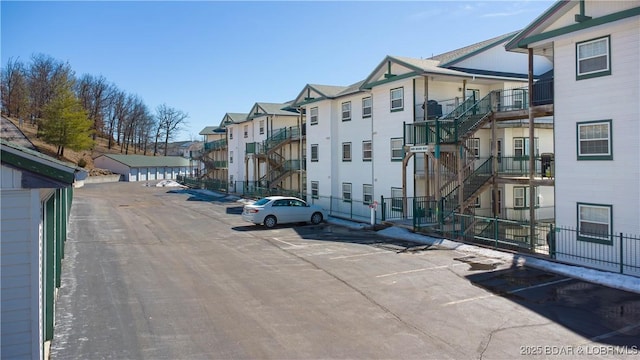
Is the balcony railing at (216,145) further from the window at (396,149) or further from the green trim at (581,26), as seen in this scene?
the green trim at (581,26)

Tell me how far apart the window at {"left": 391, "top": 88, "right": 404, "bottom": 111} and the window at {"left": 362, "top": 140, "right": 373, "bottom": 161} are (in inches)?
A: 140

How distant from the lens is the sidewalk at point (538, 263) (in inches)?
516

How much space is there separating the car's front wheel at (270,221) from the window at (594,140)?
1460 cm

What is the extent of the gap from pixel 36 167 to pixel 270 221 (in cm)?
1936

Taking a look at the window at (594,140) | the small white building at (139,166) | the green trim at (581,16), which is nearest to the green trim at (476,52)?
the green trim at (581,16)

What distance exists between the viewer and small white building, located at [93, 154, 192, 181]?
3482 inches

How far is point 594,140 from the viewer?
16594mm

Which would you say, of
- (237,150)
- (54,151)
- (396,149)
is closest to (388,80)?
(396,149)

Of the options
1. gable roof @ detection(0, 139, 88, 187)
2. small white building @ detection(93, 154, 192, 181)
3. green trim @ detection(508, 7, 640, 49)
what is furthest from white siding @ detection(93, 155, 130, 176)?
gable roof @ detection(0, 139, 88, 187)

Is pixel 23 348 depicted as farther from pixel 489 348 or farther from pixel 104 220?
pixel 104 220

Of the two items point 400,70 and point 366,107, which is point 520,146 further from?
point 366,107

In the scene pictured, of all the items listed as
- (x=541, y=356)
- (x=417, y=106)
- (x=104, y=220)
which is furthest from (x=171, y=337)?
(x=104, y=220)

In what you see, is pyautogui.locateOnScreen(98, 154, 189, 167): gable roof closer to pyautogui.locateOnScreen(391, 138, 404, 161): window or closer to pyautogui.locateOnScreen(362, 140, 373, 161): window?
pyautogui.locateOnScreen(362, 140, 373, 161): window

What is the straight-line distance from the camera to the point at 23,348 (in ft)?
22.6
